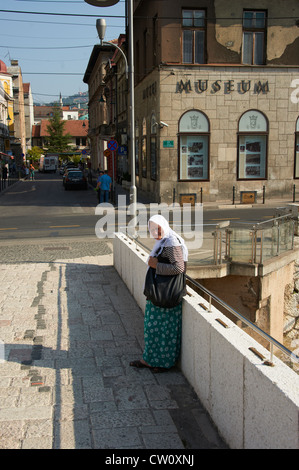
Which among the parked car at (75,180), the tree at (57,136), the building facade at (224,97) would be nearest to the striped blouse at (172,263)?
the building facade at (224,97)

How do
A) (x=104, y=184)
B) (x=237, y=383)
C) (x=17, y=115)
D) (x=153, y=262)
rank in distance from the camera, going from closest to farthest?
(x=237, y=383), (x=153, y=262), (x=104, y=184), (x=17, y=115)

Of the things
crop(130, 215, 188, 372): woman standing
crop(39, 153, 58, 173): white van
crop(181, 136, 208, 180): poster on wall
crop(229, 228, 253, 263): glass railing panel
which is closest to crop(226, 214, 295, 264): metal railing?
crop(229, 228, 253, 263): glass railing panel

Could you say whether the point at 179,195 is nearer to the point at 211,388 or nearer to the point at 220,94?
the point at 220,94

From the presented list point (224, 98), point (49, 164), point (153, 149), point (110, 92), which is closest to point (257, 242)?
point (224, 98)

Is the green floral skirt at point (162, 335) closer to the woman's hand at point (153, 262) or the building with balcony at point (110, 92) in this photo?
the woman's hand at point (153, 262)

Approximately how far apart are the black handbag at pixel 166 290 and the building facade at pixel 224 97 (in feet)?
61.5

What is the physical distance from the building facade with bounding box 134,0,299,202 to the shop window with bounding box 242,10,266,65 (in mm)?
46

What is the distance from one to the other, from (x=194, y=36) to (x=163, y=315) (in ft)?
69.1

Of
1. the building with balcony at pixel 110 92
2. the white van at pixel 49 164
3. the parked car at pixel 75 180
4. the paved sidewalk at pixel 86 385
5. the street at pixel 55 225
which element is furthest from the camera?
the white van at pixel 49 164

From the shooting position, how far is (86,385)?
5078mm

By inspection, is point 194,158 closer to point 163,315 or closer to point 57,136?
point 163,315

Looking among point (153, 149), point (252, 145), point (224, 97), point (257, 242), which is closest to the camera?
point (257, 242)

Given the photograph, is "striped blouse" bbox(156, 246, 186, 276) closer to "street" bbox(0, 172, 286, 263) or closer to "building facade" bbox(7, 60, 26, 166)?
"street" bbox(0, 172, 286, 263)

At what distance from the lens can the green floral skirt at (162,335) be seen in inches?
207
